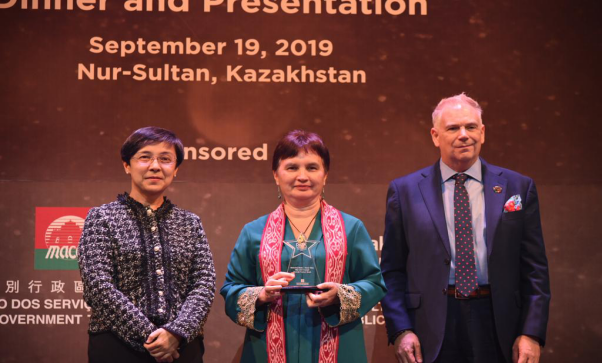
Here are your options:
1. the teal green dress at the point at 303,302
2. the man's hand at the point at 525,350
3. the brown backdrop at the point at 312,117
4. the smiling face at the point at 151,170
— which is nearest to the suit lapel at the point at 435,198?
the teal green dress at the point at 303,302

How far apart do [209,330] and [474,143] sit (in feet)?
6.13

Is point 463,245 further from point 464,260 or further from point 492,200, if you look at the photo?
point 492,200

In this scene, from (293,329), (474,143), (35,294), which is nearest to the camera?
(293,329)

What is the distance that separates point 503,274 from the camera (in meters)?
2.64

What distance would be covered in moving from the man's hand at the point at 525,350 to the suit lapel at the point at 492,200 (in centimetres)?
38

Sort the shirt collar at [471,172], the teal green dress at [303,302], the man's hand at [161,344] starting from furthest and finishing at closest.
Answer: the shirt collar at [471,172], the teal green dress at [303,302], the man's hand at [161,344]

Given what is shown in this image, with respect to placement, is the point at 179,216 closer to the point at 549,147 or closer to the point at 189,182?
the point at 189,182

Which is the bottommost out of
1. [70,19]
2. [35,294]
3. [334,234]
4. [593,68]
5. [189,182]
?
[35,294]

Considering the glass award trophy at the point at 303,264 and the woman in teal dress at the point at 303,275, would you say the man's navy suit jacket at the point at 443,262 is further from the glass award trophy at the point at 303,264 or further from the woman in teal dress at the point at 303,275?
the glass award trophy at the point at 303,264

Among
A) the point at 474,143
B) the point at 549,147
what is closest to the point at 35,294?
the point at 474,143

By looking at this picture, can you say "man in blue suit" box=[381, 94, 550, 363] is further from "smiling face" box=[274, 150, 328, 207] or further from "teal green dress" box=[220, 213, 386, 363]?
"smiling face" box=[274, 150, 328, 207]

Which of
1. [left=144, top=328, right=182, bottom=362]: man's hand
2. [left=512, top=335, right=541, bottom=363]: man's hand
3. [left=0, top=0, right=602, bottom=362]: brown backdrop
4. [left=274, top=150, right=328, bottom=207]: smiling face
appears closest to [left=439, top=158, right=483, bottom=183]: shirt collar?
[left=274, top=150, right=328, bottom=207]: smiling face

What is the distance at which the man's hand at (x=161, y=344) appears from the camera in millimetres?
2439

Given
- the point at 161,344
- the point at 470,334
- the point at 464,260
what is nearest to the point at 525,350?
the point at 470,334
